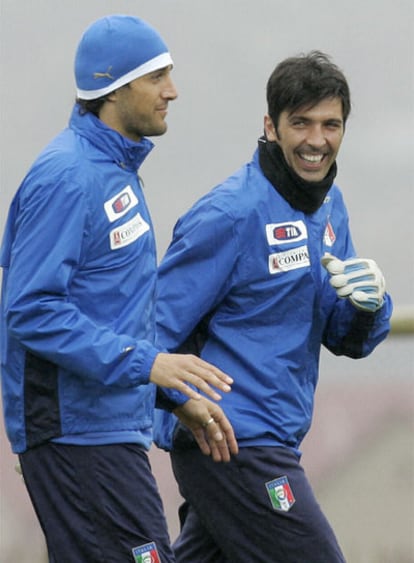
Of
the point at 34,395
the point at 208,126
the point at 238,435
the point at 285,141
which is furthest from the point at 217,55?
the point at 34,395

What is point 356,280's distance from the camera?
16.9 ft

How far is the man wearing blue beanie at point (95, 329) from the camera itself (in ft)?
14.1

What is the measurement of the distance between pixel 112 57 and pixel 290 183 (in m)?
0.79

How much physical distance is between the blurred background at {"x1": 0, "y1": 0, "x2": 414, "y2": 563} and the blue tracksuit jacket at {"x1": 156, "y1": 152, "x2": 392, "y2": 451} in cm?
117

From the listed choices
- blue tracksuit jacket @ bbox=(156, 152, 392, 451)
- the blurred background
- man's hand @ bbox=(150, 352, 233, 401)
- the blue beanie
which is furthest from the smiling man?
the blurred background

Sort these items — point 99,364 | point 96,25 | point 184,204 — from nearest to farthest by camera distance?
point 99,364 < point 96,25 < point 184,204

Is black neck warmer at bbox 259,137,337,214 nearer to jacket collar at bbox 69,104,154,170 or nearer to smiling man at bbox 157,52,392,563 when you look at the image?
smiling man at bbox 157,52,392,563

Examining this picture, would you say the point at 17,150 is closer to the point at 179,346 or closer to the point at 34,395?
the point at 179,346

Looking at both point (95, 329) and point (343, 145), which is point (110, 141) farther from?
point (343, 145)

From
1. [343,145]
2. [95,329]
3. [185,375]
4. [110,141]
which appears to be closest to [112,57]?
[110,141]

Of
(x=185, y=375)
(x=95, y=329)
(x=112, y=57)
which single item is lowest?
(x=185, y=375)

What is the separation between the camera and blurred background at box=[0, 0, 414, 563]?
21.0ft

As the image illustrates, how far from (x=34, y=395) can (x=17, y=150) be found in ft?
6.90

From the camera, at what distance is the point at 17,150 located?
6348 millimetres
